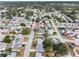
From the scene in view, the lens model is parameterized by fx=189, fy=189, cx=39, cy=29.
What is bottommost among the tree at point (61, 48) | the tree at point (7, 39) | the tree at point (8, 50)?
the tree at point (8, 50)

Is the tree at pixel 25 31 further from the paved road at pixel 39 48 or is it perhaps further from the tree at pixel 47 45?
the tree at pixel 47 45

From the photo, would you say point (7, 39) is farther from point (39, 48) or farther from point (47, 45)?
point (47, 45)

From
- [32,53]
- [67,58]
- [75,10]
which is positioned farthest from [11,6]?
[67,58]

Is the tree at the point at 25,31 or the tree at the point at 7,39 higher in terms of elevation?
the tree at the point at 25,31

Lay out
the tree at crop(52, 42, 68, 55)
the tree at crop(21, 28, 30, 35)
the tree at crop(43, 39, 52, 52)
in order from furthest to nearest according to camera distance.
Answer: the tree at crop(21, 28, 30, 35)
the tree at crop(43, 39, 52, 52)
the tree at crop(52, 42, 68, 55)

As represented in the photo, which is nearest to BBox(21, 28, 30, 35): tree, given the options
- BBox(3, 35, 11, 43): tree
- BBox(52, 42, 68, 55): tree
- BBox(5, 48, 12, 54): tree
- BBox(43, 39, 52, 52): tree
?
BBox(3, 35, 11, 43): tree

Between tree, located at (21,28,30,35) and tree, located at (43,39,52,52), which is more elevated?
tree, located at (21,28,30,35)

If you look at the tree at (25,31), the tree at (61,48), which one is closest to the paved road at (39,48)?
the tree at (61,48)

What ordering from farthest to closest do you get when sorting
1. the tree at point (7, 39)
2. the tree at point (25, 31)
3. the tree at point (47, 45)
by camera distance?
the tree at point (25, 31)
the tree at point (7, 39)
the tree at point (47, 45)

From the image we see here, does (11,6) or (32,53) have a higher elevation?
(11,6)

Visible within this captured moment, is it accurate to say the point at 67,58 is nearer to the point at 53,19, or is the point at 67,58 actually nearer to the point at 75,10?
the point at 53,19

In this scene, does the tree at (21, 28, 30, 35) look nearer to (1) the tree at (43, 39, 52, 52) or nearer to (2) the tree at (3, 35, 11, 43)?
(2) the tree at (3, 35, 11, 43)
